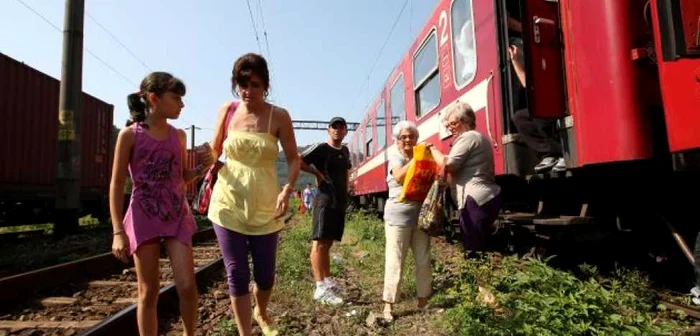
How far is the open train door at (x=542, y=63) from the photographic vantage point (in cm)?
391

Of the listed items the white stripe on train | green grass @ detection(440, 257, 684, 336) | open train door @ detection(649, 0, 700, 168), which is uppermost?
the white stripe on train

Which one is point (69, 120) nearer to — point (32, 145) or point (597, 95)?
point (32, 145)

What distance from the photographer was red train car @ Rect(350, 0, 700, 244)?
2789 millimetres

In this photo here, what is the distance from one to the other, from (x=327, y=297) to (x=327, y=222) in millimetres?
639

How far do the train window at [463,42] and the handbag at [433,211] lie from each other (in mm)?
2001

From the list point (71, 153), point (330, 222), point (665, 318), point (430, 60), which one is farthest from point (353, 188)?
point (665, 318)

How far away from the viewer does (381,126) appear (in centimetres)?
1283

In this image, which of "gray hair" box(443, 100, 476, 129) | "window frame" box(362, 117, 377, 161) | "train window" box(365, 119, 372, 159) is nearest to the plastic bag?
"gray hair" box(443, 100, 476, 129)

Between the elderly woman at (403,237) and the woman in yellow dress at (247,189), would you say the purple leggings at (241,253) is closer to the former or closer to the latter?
the woman in yellow dress at (247,189)

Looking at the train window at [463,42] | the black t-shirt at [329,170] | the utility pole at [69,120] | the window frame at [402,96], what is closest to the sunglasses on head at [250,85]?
the black t-shirt at [329,170]

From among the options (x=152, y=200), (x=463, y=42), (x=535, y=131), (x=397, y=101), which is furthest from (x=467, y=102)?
(x=397, y=101)

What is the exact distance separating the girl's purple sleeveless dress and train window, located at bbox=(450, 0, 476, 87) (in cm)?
359

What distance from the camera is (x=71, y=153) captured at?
1036cm

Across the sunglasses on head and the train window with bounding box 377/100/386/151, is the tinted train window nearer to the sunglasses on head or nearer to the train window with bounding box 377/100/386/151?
the train window with bounding box 377/100/386/151
